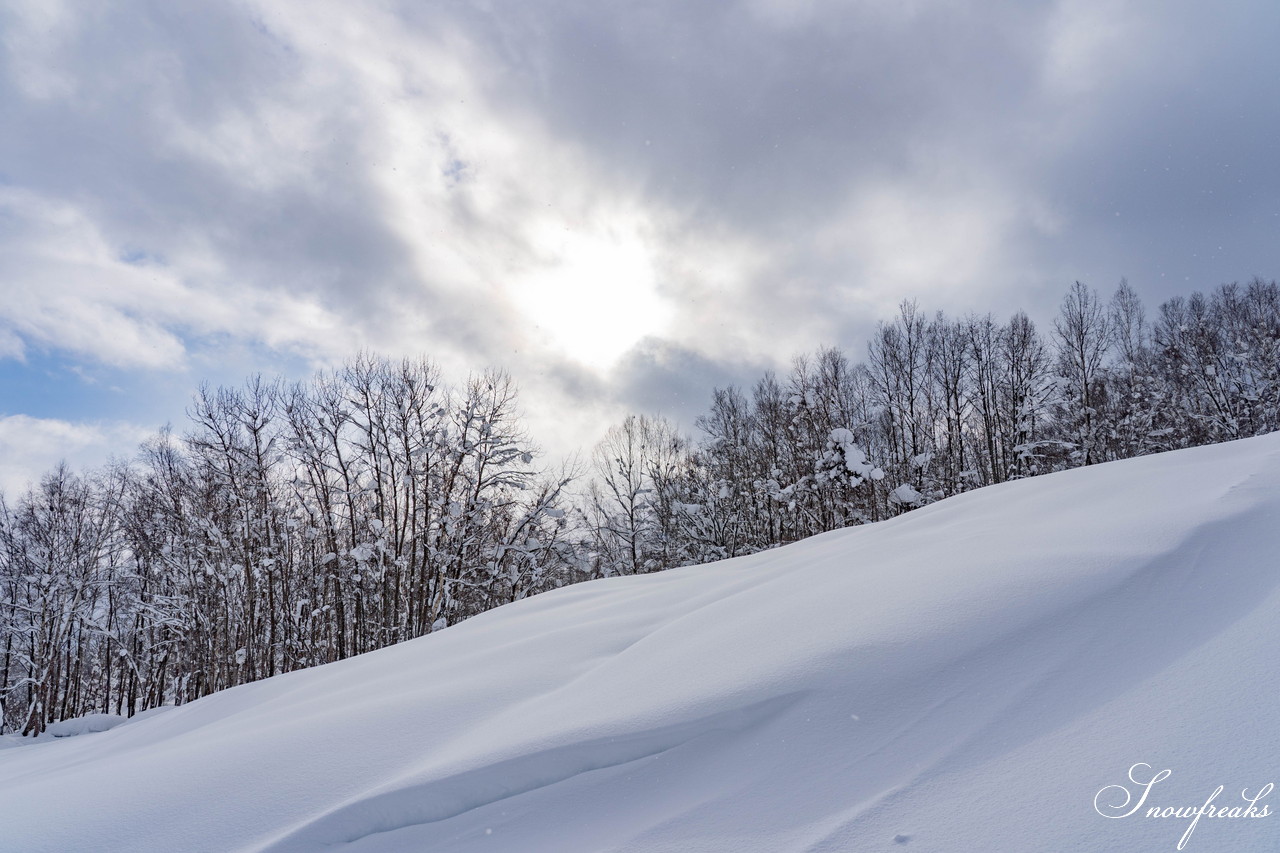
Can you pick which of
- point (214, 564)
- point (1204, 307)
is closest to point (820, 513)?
point (214, 564)

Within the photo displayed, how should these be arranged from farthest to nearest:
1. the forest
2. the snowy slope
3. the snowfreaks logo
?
the forest < the snowy slope < the snowfreaks logo

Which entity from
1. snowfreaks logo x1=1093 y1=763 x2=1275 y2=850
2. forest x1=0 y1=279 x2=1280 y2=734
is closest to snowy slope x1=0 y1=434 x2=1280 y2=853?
snowfreaks logo x1=1093 y1=763 x2=1275 y2=850

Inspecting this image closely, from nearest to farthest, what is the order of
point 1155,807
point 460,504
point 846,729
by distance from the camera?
point 1155,807
point 846,729
point 460,504

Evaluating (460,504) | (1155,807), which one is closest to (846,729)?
(1155,807)

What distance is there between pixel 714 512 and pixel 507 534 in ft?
34.7

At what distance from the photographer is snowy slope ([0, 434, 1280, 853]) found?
4.53 feet

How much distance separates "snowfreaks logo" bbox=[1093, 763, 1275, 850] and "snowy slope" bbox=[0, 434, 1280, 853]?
1cm

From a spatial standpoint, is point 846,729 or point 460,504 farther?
point 460,504

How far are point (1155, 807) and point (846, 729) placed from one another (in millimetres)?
711

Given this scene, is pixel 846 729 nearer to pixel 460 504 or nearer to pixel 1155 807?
pixel 1155 807

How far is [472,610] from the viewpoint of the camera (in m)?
19.5

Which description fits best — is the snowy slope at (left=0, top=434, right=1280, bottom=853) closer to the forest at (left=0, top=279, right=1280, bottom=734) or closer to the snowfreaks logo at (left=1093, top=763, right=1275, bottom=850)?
the snowfreaks logo at (left=1093, top=763, right=1275, bottom=850)

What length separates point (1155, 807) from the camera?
1226 mm

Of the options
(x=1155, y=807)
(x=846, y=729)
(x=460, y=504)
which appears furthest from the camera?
(x=460, y=504)
